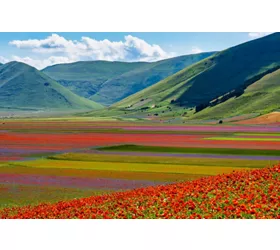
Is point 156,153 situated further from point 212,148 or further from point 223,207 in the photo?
point 223,207

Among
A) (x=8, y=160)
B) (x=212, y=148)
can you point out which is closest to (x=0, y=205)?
(x=8, y=160)

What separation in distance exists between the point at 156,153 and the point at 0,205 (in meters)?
39.9

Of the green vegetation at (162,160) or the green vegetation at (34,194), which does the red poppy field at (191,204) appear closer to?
the green vegetation at (34,194)

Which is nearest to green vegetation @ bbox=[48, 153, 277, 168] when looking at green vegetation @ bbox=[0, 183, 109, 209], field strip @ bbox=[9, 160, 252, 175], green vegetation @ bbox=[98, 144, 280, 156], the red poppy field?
field strip @ bbox=[9, 160, 252, 175]

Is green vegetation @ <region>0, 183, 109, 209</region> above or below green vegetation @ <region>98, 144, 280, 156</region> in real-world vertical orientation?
above

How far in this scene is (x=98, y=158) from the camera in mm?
→ 66875

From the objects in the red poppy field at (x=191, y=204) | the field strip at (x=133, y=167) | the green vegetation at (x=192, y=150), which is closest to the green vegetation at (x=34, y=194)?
the red poppy field at (x=191, y=204)

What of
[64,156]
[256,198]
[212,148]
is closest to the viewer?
[256,198]

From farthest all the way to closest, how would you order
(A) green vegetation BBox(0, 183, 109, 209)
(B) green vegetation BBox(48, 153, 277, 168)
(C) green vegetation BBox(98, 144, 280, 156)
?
(C) green vegetation BBox(98, 144, 280, 156) → (B) green vegetation BBox(48, 153, 277, 168) → (A) green vegetation BBox(0, 183, 109, 209)

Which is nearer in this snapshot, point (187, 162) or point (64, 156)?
point (187, 162)

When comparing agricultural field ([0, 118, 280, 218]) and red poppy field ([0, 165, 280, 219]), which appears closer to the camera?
red poppy field ([0, 165, 280, 219])

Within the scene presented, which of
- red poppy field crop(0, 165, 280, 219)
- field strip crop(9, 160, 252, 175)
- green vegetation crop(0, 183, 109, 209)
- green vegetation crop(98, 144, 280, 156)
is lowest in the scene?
green vegetation crop(98, 144, 280, 156)

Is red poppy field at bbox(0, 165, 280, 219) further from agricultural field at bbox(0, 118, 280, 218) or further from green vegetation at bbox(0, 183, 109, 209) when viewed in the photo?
green vegetation at bbox(0, 183, 109, 209)

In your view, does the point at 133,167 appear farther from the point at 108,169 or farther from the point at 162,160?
the point at 162,160
